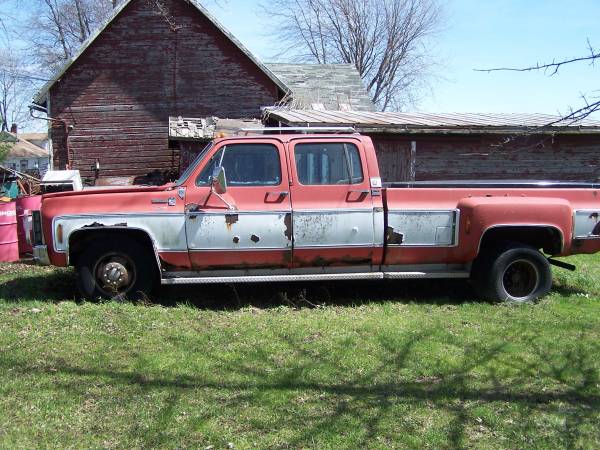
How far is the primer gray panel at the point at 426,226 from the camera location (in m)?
6.59

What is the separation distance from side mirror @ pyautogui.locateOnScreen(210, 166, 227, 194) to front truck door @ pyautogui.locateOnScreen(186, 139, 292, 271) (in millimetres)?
72

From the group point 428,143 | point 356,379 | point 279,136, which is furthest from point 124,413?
point 428,143

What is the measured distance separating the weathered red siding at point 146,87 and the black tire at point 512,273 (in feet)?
40.9

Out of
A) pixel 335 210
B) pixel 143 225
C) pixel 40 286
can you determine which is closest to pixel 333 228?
pixel 335 210

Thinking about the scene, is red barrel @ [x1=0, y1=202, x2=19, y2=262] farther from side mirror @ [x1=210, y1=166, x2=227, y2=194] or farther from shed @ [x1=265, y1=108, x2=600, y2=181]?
shed @ [x1=265, y1=108, x2=600, y2=181]

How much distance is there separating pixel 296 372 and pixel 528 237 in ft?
12.3

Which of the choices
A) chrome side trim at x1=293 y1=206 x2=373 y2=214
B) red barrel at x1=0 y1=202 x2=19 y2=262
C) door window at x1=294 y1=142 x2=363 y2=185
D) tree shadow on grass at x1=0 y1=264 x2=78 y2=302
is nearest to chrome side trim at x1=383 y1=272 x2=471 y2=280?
chrome side trim at x1=293 y1=206 x2=373 y2=214

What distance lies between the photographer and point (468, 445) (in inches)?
144

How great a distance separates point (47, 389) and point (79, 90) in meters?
15.3

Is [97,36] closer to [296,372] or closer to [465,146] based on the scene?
[465,146]

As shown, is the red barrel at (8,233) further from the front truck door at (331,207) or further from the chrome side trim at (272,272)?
the front truck door at (331,207)

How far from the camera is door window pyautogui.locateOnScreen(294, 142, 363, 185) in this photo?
21.9 feet

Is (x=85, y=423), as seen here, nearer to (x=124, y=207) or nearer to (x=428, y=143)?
(x=124, y=207)

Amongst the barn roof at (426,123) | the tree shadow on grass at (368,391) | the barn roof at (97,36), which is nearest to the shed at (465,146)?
the barn roof at (426,123)
